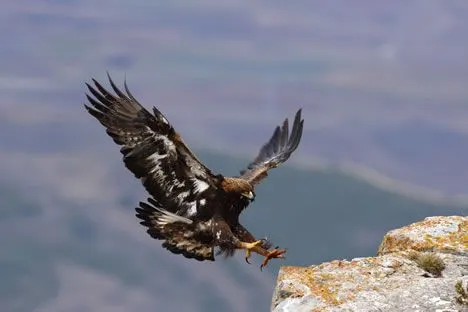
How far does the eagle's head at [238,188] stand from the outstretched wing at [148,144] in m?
0.55

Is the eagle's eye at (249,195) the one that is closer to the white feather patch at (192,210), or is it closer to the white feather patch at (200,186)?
the white feather patch at (200,186)

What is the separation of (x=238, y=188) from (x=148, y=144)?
1.98 meters

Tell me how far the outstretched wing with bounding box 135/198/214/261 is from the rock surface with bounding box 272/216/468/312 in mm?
2415

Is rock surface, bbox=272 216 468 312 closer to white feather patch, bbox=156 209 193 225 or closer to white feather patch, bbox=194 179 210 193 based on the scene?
white feather patch, bbox=156 209 193 225

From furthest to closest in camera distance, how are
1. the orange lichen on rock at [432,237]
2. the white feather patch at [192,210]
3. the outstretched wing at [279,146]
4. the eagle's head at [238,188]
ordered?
the outstretched wing at [279,146] < the eagle's head at [238,188] < the white feather patch at [192,210] < the orange lichen on rock at [432,237]

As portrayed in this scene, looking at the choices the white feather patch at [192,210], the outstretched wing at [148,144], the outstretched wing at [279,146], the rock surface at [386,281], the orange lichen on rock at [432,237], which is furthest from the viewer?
the outstretched wing at [279,146]

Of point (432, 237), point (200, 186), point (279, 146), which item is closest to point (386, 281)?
point (432, 237)

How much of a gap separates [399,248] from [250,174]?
458 centimetres

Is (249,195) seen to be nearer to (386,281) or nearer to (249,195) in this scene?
(249,195)

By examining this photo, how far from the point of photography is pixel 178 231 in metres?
11.9

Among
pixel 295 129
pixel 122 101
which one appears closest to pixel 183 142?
pixel 122 101

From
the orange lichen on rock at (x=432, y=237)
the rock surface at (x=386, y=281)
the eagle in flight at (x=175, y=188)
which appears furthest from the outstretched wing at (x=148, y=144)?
the orange lichen on rock at (x=432, y=237)

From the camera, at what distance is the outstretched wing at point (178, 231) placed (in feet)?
38.6

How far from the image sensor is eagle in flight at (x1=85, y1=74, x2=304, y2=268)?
38.0 feet
